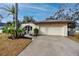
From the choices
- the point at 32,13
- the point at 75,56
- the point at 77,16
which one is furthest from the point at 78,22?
the point at 75,56

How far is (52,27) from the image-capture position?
15.7 meters

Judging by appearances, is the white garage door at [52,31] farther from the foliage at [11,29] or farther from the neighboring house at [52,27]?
the foliage at [11,29]

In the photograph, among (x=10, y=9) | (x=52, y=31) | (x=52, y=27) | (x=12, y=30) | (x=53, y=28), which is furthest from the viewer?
(x=52, y=27)

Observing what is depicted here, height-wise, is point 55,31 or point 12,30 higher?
point 12,30

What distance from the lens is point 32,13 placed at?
1166cm

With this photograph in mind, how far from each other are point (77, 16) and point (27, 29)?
4264mm

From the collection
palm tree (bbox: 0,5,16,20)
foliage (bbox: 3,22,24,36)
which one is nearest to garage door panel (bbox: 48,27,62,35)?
foliage (bbox: 3,22,24,36)

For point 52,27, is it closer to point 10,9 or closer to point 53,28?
point 53,28

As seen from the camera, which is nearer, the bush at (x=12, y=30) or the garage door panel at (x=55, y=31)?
the bush at (x=12, y=30)

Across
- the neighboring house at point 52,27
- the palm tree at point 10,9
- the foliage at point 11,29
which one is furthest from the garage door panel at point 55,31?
the palm tree at point 10,9

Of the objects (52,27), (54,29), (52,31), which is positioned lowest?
(52,31)

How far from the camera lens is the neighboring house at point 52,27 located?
48.8 feet

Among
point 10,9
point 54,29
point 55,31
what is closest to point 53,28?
point 54,29

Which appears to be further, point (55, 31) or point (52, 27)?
point (52, 27)
